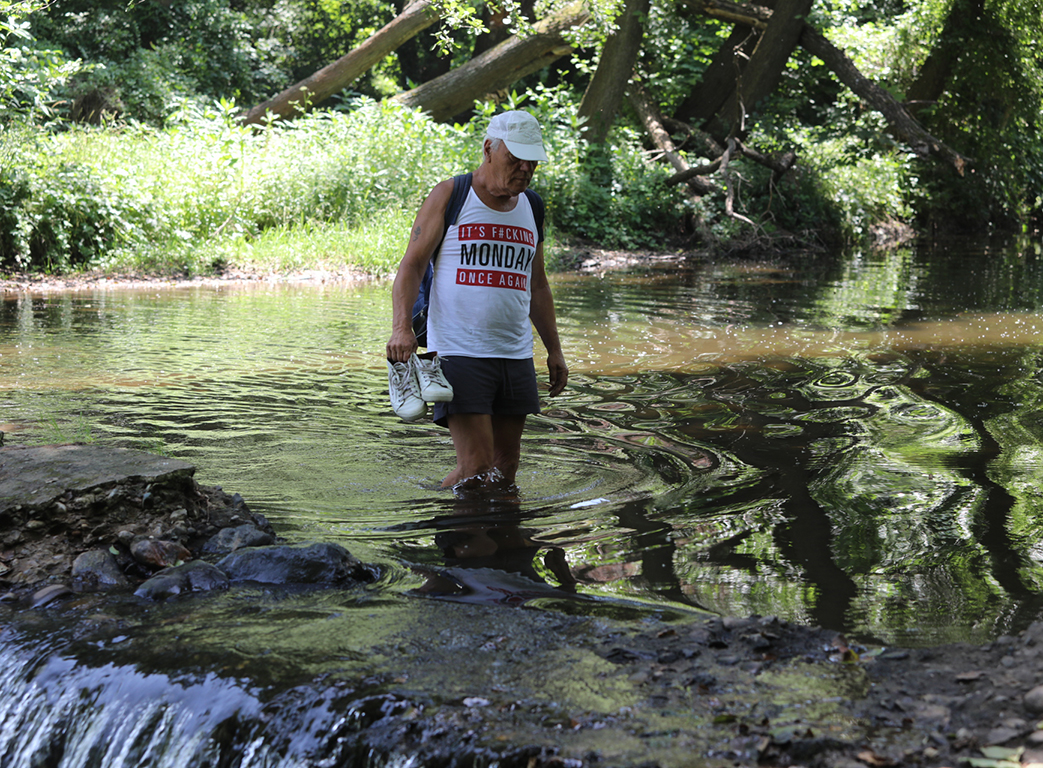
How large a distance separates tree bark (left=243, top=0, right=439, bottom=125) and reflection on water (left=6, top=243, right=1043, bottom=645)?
13.0 m

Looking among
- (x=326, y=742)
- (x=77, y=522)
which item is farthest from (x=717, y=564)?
(x=77, y=522)

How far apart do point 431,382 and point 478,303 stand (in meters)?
0.47

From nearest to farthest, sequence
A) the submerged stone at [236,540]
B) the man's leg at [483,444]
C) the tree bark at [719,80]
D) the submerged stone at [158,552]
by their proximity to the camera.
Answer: the submerged stone at [158,552] → the submerged stone at [236,540] → the man's leg at [483,444] → the tree bark at [719,80]

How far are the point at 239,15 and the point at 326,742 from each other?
3191 centimetres

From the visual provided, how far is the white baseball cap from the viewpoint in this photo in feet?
14.6

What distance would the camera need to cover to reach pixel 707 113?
2491cm

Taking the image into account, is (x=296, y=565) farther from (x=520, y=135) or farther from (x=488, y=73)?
(x=488, y=73)

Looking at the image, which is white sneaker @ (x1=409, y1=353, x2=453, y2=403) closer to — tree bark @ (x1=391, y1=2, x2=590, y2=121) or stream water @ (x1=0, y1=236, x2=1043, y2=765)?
stream water @ (x1=0, y1=236, x2=1043, y2=765)

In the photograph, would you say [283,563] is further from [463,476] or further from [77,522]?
[463,476]

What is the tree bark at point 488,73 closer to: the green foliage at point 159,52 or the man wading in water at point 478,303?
the green foliage at point 159,52

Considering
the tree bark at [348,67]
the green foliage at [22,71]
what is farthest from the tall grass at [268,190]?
the tree bark at [348,67]

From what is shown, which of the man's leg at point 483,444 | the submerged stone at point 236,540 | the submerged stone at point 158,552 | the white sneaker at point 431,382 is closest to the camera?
the submerged stone at point 158,552

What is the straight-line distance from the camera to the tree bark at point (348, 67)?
76.1 ft

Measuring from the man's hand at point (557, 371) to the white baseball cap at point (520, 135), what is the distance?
4.20 feet
